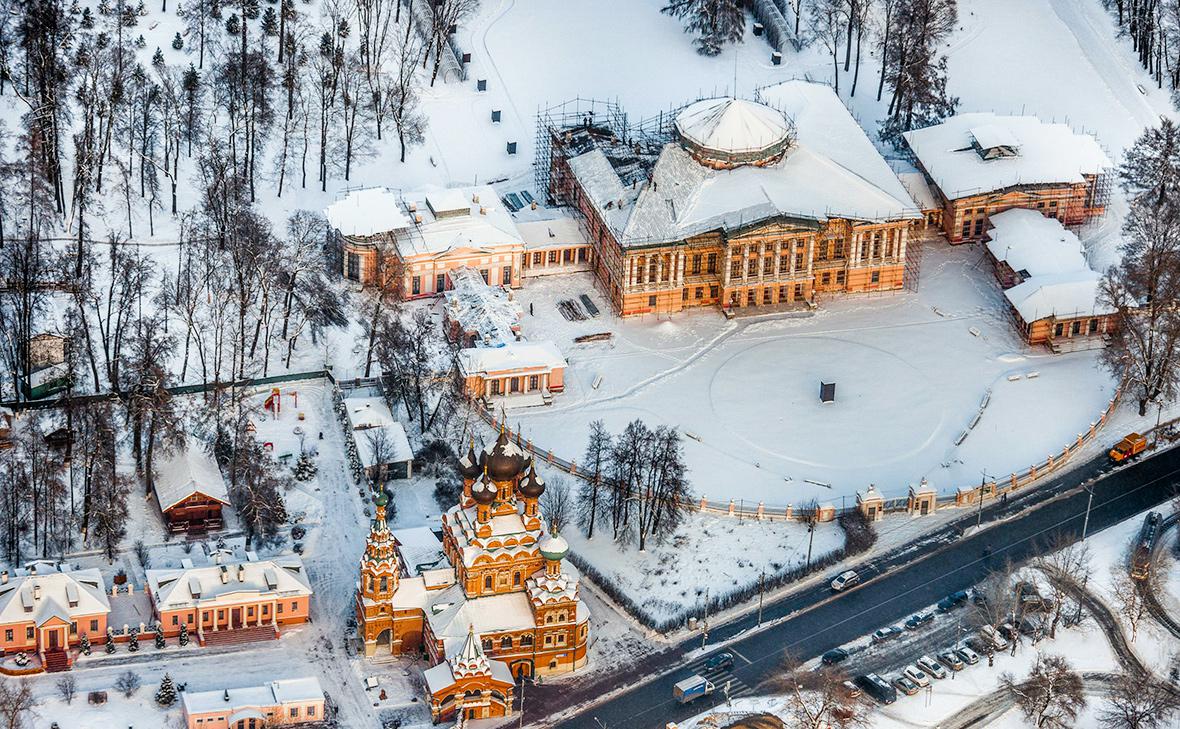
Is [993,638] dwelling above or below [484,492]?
below

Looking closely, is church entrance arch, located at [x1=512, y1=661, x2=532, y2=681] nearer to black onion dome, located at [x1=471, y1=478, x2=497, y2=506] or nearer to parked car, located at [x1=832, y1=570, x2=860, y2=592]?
black onion dome, located at [x1=471, y1=478, x2=497, y2=506]

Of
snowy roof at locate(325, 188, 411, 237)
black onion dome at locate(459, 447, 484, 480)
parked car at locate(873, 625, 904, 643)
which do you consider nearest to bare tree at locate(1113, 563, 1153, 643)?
parked car at locate(873, 625, 904, 643)

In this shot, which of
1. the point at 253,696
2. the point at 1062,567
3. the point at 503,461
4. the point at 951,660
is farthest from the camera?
the point at 1062,567

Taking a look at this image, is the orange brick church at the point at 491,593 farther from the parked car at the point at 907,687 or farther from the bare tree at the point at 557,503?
the parked car at the point at 907,687

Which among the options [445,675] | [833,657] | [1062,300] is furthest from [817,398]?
[445,675]

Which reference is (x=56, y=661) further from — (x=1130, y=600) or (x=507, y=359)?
(x=1130, y=600)

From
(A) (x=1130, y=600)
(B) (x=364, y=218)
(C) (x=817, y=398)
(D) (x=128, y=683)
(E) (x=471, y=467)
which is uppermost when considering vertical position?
(B) (x=364, y=218)

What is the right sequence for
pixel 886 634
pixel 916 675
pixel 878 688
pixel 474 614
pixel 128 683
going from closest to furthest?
1. pixel 128 683
2. pixel 878 688
3. pixel 916 675
4. pixel 474 614
5. pixel 886 634
